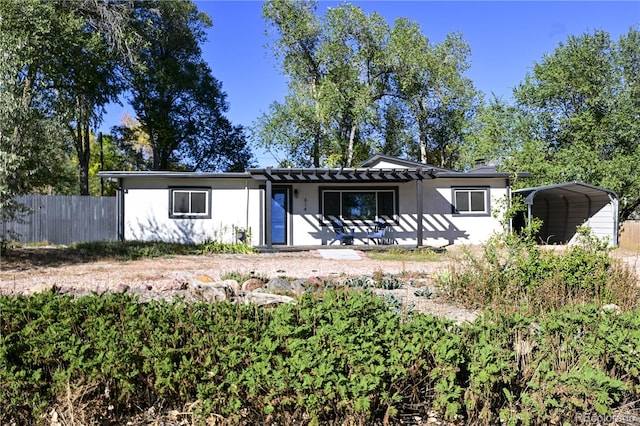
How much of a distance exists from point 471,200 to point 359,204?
12.0ft

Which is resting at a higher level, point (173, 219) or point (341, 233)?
→ point (173, 219)

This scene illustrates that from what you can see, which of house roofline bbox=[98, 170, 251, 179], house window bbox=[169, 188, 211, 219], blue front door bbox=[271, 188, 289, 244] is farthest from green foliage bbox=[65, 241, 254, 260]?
house roofline bbox=[98, 170, 251, 179]

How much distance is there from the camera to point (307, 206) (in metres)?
14.7

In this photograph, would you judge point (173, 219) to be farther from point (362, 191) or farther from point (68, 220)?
point (362, 191)

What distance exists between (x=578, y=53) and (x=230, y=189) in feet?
60.0

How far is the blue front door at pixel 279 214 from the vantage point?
14594 mm

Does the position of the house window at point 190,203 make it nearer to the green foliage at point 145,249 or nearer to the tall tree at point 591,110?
the green foliage at point 145,249

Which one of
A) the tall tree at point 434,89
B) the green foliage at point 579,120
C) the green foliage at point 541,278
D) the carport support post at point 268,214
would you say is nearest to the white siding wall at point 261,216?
the carport support post at point 268,214

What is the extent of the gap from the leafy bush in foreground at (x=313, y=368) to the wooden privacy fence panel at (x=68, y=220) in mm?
14645

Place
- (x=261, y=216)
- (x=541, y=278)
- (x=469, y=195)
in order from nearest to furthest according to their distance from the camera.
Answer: (x=541, y=278) < (x=261, y=216) < (x=469, y=195)

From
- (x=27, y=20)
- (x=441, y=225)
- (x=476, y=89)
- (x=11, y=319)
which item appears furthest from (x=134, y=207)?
(x=476, y=89)

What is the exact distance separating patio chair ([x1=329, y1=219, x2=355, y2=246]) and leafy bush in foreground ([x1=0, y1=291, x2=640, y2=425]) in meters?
11.7

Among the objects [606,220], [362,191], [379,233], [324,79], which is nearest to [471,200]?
[379,233]

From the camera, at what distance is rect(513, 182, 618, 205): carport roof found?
48.0 ft
